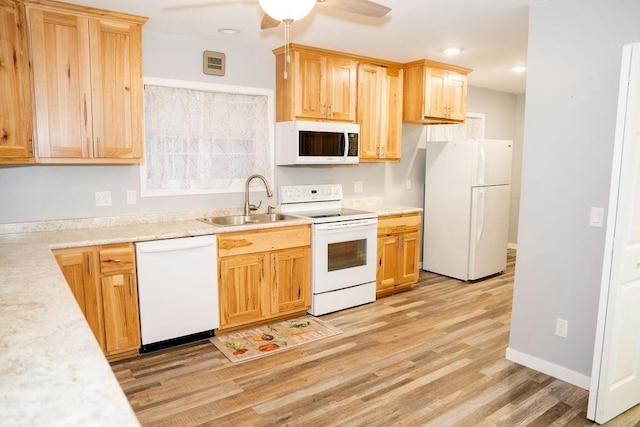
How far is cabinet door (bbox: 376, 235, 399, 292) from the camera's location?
14.6 ft

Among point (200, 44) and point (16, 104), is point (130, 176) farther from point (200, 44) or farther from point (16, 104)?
point (200, 44)

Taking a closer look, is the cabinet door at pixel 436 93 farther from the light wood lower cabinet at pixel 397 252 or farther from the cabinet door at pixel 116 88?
the cabinet door at pixel 116 88

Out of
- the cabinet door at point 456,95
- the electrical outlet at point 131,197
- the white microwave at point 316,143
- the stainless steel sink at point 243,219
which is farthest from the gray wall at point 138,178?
the cabinet door at point 456,95

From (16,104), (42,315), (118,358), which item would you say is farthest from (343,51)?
(42,315)

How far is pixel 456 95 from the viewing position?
16.3 ft

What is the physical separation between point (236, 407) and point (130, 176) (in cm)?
202

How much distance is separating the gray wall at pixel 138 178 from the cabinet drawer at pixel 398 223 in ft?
1.95

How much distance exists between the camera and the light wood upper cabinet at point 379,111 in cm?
445

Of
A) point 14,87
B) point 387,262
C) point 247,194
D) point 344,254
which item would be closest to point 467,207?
point 387,262

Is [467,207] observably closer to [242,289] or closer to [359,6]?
[242,289]

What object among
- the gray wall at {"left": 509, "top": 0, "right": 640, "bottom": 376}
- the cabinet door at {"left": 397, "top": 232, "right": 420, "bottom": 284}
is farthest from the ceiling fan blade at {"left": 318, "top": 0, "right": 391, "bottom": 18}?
the cabinet door at {"left": 397, "top": 232, "right": 420, "bottom": 284}

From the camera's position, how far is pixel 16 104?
2.71m

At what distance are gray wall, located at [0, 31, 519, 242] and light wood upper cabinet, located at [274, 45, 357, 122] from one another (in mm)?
239

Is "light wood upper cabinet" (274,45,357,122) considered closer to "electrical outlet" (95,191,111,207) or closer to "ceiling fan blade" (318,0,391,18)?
"electrical outlet" (95,191,111,207)
